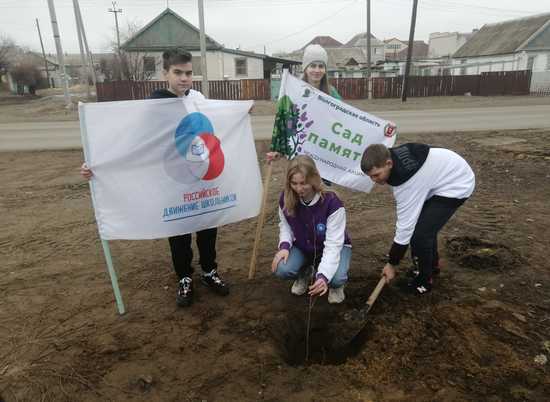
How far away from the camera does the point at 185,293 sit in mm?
3432

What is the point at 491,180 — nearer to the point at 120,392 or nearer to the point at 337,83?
the point at 120,392

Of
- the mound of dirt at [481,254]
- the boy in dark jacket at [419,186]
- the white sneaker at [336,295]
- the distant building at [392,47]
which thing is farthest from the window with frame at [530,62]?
the white sneaker at [336,295]

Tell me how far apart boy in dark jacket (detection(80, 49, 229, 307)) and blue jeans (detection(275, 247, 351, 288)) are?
59cm

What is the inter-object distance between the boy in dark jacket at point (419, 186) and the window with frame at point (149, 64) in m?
31.2

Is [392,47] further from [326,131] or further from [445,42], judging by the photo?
[326,131]

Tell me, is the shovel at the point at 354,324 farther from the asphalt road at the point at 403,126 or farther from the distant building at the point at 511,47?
the distant building at the point at 511,47

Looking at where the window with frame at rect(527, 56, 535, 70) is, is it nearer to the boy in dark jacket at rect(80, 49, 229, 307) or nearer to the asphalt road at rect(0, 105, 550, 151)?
the asphalt road at rect(0, 105, 550, 151)

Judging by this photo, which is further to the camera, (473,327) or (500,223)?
(500,223)

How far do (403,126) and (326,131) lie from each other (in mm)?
9829

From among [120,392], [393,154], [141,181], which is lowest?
[120,392]

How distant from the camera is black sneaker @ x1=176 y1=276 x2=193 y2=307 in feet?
11.1

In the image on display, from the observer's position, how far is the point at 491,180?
6660mm

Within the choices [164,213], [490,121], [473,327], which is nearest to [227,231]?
[164,213]

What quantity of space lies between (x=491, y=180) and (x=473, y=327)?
4444 mm
